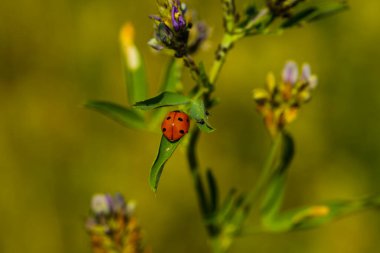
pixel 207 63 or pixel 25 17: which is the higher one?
Result: pixel 25 17

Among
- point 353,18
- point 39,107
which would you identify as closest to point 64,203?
point 39,107

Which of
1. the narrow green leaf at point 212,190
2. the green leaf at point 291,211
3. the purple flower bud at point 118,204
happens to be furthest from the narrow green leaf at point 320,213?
the purple flower bud at point 118,204

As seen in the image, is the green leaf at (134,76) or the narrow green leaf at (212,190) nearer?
the narrow green leaf at (212,190)

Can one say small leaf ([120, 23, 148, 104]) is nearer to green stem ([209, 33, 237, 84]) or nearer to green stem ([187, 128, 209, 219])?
green stem ([187, 128, 209, 219])

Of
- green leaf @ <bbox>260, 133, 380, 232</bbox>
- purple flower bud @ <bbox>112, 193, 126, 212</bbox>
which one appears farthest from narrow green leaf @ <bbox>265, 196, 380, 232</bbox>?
purple flower bud @ <bbox>112, 193, 126, 212</bbox>

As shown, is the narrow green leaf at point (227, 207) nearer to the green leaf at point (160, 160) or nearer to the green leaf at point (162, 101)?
the green leaf at point (162, 101)

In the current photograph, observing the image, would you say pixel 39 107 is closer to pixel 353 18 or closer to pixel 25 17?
pixel 25 17

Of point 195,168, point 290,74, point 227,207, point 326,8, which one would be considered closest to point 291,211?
point 227,207
